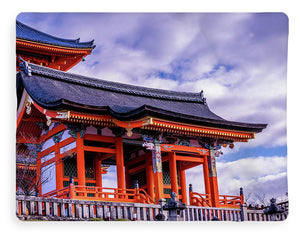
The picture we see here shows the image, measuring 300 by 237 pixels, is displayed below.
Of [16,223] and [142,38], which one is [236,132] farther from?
[16,223]

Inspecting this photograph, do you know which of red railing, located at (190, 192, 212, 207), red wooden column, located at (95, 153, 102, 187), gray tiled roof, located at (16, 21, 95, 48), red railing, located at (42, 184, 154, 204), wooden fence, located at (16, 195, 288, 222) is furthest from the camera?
gray tiled roof, located at (16, 21, 95, 48)

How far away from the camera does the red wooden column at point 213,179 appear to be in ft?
37.3

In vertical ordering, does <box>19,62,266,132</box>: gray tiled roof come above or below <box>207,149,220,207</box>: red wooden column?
above

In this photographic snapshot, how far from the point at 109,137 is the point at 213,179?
2.36 meters

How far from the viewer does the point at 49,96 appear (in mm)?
10219

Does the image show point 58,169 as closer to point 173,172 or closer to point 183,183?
point 173,172

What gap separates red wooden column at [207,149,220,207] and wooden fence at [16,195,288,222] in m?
0.62

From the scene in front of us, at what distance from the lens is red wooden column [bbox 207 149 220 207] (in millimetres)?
11354

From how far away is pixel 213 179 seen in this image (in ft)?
37.8

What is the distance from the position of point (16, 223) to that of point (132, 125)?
10.9ft

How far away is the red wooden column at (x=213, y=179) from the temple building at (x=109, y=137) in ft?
0.07

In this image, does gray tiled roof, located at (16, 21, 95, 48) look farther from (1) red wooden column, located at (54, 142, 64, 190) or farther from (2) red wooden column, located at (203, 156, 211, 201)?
(2) red wooden column, located at (203, 156, 211, 201)

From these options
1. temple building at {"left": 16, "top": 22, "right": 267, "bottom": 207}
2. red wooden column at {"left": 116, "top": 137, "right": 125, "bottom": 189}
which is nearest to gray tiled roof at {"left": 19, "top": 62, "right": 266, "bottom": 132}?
temple building at {"left": 16, "top": 22, "right": 267, "bottom": 207}

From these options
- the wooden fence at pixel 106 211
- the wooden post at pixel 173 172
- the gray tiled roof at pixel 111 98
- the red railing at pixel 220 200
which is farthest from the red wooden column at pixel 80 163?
the red railing at pixel 220 200
